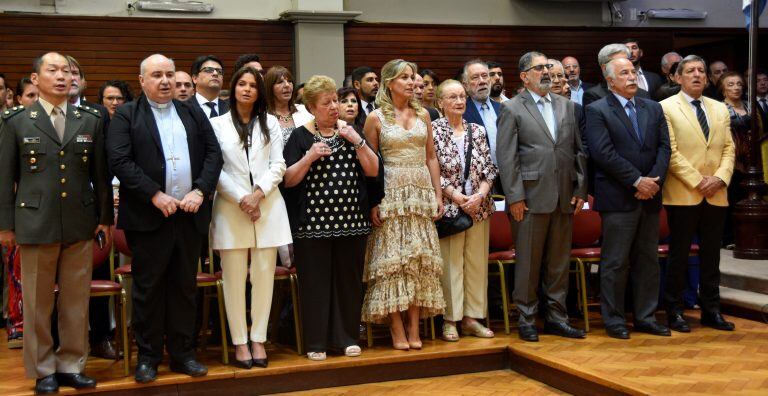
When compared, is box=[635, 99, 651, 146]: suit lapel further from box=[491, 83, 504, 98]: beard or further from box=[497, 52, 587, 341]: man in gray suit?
box=[491, 83, 504, 98]: beard

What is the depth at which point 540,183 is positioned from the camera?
4922mm

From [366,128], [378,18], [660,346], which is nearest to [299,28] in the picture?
[378,18]

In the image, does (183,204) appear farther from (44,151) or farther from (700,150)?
(700,150)

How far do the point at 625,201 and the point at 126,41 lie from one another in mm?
4925

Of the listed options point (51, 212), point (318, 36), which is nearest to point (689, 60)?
point (51, 212)

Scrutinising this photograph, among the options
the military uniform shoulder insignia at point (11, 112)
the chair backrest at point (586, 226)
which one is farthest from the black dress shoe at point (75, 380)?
the chair backrest at point (586, 226)

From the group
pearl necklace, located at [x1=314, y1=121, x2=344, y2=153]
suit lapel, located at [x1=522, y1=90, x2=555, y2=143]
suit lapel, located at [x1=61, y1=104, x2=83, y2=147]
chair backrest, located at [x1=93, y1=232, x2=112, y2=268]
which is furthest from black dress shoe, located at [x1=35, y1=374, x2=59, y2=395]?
suit lapel, located at [x1=522, y1=90, x2=555, y2=143]

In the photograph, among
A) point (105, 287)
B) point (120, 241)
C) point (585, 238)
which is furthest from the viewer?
point (585, 238)

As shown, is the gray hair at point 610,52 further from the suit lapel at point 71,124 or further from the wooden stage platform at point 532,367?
the suit lapel at point 71,124

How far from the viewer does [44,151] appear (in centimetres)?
402

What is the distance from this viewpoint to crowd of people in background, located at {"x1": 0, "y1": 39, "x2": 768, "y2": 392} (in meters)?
4.10

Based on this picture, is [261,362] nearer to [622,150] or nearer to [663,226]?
[622,150]

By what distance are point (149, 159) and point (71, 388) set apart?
3.71 feet

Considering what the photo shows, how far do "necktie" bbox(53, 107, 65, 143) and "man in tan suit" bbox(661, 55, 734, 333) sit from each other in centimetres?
330
